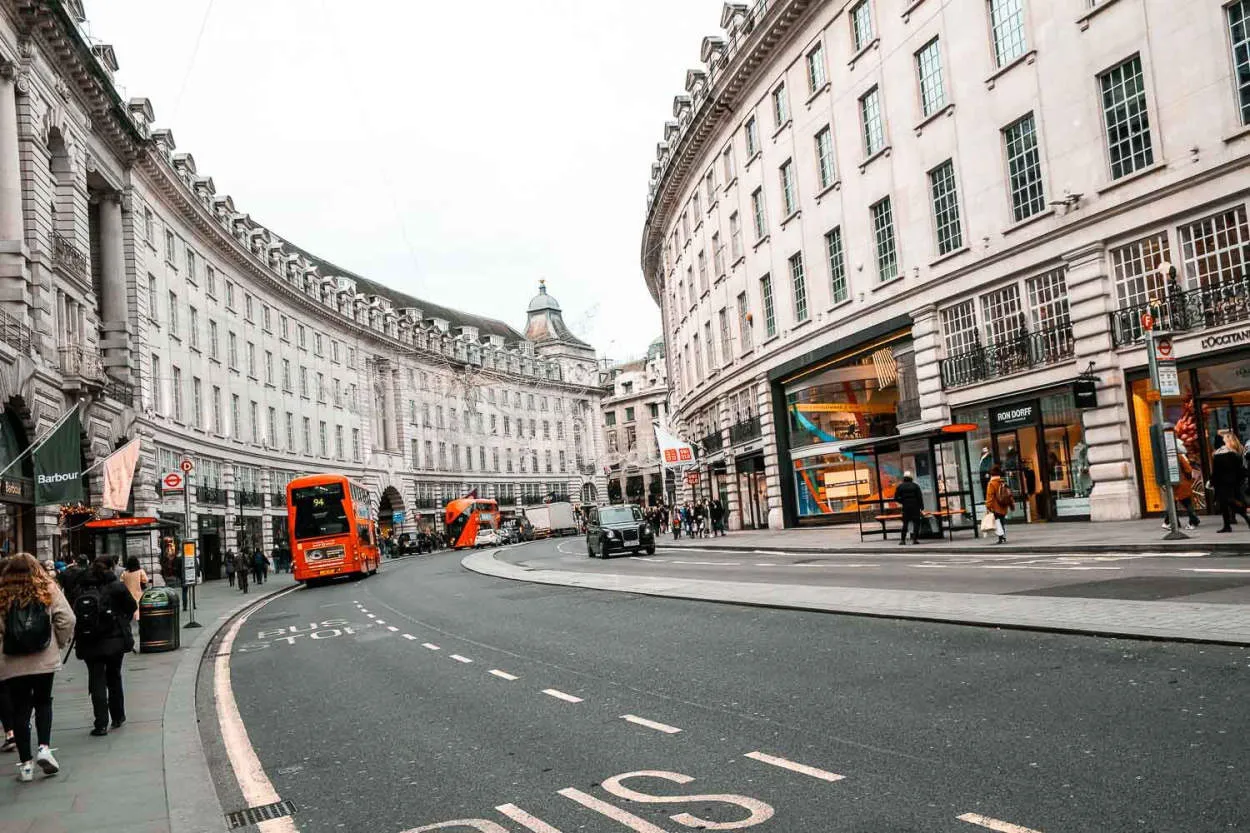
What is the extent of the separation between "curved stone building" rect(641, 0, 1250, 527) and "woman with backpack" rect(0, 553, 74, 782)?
20193 mm

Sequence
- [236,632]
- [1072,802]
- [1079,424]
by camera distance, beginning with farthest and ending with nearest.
A: [1079,424]
[236,632]
[1072,802]

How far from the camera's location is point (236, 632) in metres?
19.8

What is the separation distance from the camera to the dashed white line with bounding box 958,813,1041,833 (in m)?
4.70

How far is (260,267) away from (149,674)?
160 feet

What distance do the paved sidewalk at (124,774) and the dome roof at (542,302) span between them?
111 metres

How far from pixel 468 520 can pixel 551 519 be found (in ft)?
41.2

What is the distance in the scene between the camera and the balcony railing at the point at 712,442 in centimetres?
4631

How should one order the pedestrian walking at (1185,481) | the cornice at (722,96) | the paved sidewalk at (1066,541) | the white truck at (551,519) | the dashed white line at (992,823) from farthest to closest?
1. the white truck at (551,519)
2. the cornice at (722,96)
3. the pedestrian walking at (1185,481)
4. the paved sidewalk at (1066,541)
5. the dashed white line at (992,823)

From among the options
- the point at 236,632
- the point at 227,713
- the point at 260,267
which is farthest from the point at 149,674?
the point at 260,267

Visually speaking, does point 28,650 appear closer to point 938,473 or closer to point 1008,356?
point 1008,356

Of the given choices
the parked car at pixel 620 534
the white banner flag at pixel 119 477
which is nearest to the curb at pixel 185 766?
the white banner flag at pixel 119 477

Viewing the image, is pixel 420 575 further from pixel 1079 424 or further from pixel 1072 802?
pixel 1072 802

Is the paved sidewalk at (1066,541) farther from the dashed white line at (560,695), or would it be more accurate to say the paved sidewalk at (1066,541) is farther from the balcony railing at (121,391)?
the balcony railing at (121,391)

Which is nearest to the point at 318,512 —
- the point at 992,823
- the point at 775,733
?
the point at 775,733
